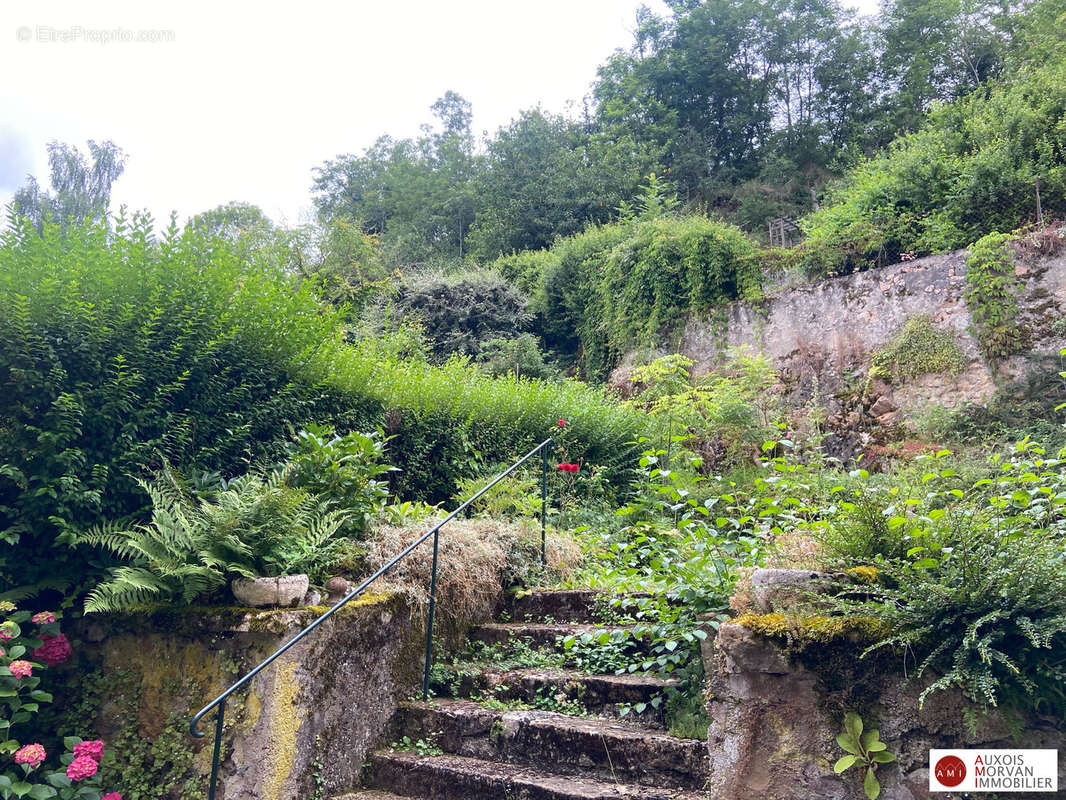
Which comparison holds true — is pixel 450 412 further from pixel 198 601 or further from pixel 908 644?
pixel 908 644

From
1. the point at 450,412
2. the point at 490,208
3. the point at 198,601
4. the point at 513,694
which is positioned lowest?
the point at 513,694

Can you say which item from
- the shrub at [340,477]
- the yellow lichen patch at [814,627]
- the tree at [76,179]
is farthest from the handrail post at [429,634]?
the tree at [76,179]

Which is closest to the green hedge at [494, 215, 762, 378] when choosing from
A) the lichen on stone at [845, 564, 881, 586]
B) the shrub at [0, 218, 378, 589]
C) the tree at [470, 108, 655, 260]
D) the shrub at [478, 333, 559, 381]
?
the shrub at [478, 333, 559, 381]

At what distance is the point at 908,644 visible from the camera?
2664mm

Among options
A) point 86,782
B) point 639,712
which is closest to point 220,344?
point 86,782

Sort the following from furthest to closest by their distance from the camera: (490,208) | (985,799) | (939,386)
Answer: (490,208) → (939,386) → (985,799)

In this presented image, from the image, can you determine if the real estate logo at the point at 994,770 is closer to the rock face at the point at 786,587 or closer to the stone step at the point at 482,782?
the rock face at the point at 786,587

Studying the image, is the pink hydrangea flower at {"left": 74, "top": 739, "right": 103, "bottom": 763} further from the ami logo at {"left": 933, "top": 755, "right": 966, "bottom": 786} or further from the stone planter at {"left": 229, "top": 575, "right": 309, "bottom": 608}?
the ami logo at {"left": 933, "top": 755, "right": 966, "bottom": 786}

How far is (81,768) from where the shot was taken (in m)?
3.24

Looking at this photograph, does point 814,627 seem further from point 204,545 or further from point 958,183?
point 958,183

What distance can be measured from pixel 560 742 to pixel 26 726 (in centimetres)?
291

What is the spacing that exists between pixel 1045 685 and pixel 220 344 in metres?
4.80

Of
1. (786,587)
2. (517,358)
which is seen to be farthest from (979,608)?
(517,358)

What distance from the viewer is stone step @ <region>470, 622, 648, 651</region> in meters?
4.40
